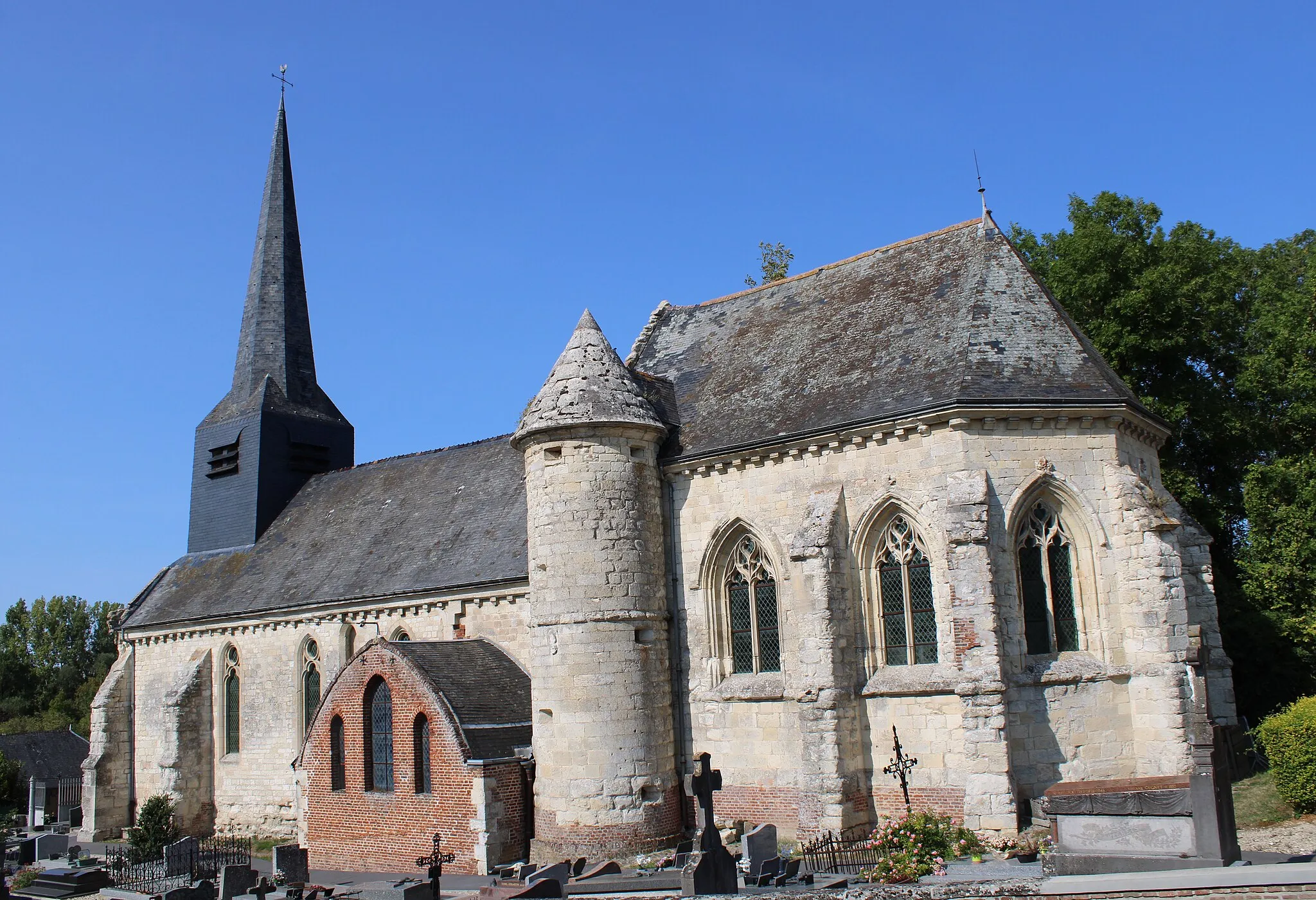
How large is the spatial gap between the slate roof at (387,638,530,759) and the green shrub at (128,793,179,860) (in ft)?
22.8

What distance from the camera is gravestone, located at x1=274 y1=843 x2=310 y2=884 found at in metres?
17.6

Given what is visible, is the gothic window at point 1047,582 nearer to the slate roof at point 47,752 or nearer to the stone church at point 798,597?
the stone church at point 798,597

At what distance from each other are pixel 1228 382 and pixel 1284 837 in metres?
15.2

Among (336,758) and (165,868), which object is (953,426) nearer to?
(336,758)

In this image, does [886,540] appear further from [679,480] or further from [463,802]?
[463,802]

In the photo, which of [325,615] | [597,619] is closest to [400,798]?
[597,619]

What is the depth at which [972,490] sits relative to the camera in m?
15.1

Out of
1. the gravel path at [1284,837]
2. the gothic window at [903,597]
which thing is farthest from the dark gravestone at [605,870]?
the gravel path at [1284,837]

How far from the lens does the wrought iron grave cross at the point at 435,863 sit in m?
14.3

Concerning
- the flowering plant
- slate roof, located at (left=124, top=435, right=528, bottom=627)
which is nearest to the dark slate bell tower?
slate roof, located at (left=124, top=435, right=528, bottom=627)

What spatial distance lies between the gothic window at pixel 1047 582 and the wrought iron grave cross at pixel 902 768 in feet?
7.62

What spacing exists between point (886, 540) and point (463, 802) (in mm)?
8015

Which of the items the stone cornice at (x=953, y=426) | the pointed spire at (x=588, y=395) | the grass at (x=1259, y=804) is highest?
the pointed spire at (x=588, y=395)

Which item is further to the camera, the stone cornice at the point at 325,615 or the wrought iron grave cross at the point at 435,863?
the stone cornice at the point at 325,615
